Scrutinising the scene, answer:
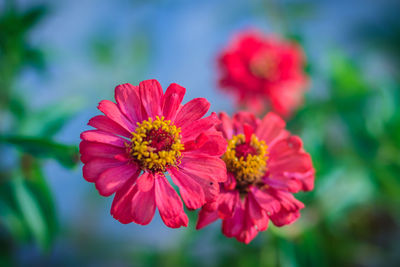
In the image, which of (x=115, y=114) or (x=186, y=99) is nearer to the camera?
(x=115, y=114)

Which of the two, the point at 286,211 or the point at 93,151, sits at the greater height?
the point at 93,151

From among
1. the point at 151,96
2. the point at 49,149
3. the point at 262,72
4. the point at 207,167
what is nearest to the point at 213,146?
the point at 207,167

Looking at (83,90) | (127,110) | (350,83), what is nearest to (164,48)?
(83,90)

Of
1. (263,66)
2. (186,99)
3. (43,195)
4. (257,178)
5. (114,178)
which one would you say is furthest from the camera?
(263,66)

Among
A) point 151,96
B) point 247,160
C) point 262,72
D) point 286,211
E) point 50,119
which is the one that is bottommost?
point 286,211

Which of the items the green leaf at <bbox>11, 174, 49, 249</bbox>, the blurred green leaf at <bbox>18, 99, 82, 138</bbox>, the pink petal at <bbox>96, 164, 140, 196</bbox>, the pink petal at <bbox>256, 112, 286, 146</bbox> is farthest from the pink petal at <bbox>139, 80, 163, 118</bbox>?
the green leaf at <bbox>11, 174, 49, 249</bbox>

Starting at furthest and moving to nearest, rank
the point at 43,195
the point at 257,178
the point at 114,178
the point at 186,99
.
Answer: the point at 186,99
the point at 43,195
the point at 257,178
the point at 114,178

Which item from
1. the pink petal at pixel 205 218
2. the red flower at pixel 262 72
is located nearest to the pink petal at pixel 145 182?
the pink petal at pixel 205 218

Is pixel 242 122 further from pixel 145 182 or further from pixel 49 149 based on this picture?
pixel 49 149
